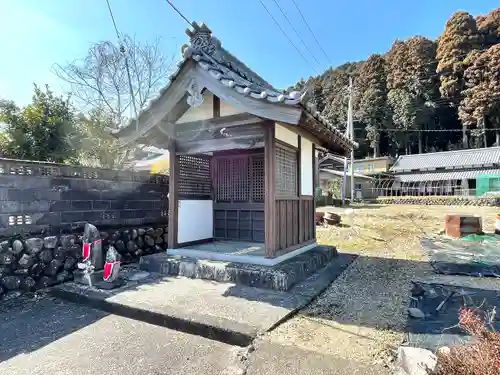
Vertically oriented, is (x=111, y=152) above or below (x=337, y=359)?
above

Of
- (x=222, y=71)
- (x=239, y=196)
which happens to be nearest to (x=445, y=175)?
(x=239, y=196)

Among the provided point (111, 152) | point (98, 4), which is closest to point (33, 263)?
point (98, 4)

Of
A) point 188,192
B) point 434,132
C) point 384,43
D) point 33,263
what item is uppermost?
point 384,43

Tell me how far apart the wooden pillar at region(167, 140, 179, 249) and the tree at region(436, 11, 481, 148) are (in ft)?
132

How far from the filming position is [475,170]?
1117 inches

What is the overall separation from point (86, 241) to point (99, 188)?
1127 mm

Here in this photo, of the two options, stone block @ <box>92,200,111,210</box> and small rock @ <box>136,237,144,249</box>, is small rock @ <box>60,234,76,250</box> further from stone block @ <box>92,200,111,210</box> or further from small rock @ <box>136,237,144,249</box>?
small rock @ <box>136,237,144,249</box>

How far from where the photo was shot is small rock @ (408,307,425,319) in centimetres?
325

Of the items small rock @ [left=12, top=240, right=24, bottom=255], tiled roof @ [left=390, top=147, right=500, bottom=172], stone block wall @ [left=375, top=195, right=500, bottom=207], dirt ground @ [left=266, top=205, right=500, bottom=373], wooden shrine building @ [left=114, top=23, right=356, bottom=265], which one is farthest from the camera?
tiled roof @ [left=390, top=147, right=500, bottom=172]

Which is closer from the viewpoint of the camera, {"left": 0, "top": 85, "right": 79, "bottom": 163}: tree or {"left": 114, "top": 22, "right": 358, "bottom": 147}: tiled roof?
{"left": 114, "top": 22, "right": 358, "bottom": 147}: tiled roof

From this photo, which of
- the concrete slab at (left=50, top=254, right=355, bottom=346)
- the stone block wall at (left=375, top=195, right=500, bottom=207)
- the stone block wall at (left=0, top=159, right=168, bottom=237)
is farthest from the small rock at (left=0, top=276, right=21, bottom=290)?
the stone block wall at (left=375, top=195, right=500, bottom=207)

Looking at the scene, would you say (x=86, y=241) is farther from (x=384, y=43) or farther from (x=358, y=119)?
(x=384, y=43)

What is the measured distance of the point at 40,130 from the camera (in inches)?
331

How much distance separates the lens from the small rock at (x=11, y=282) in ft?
12.6
